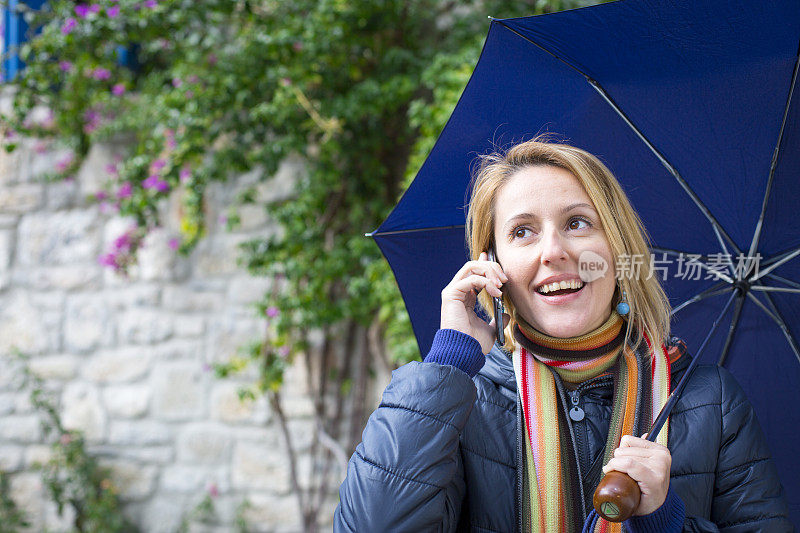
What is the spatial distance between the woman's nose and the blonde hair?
0.10 metres

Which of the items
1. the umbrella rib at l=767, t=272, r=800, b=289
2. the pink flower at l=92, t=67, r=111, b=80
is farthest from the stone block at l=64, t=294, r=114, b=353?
the umbrella rib at l=767, t=272, r=800, b=289

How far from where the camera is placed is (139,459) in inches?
156

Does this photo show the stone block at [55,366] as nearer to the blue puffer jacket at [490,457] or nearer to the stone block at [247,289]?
the stone block at [247,289]

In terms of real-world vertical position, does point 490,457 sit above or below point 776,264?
below

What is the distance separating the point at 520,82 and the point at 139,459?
134 inches

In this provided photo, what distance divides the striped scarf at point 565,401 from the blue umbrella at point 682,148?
41 centimetres

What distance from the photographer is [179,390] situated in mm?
3869

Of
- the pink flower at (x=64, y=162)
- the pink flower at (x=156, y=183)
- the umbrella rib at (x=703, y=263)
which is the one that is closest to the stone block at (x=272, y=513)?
the pink flower at (x=156, y=183)

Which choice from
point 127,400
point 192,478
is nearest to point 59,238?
point 127,400

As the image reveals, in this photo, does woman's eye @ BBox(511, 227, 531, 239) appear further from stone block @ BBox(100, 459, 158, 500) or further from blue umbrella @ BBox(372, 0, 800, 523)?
stone block @ BBox(100, 459, 158, 500)

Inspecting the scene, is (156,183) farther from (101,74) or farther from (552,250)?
(552,250)

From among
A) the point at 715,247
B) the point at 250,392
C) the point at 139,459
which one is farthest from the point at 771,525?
the point at 139,459

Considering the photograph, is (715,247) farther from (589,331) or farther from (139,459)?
(139,459)

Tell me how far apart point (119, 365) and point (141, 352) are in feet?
0.57
